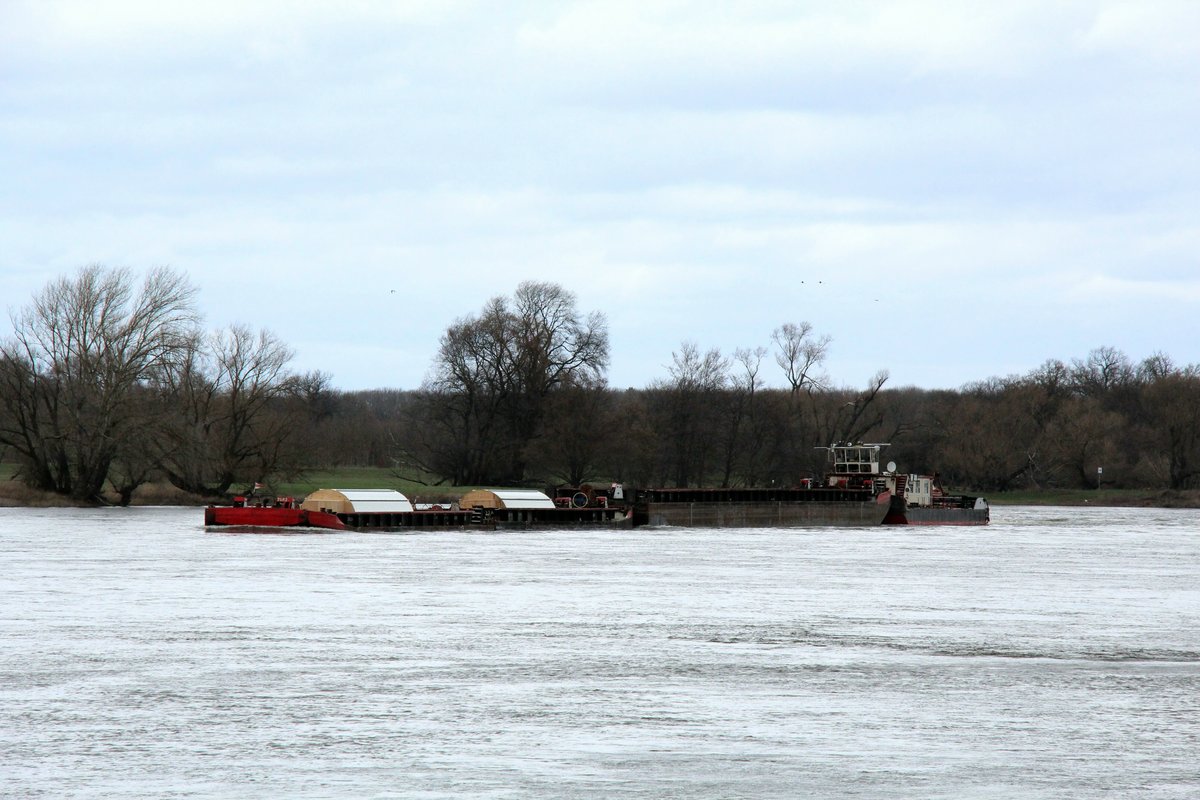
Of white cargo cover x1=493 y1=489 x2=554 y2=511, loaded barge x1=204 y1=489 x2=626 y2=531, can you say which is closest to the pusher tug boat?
loaded barge x1=204 y1=489 x2=626 y2=531

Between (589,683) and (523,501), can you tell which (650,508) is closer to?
(523,501)

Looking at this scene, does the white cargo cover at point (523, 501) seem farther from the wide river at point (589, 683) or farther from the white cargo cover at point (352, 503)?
the wide river at point (589, 683)

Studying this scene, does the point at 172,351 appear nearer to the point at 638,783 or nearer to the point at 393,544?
the point at 393,544

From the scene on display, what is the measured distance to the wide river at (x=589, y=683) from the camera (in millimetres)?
14289

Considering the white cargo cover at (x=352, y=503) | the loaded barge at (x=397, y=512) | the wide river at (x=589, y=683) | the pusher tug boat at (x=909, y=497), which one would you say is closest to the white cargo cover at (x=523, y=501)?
the loaded barge at (x=397, y=512)

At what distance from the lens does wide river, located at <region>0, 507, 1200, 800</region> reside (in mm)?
14289

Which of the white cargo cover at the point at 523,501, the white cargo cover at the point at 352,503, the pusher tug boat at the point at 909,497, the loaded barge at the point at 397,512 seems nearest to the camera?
the loaded barge at the point at 397,512

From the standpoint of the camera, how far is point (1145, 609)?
31.1 metres

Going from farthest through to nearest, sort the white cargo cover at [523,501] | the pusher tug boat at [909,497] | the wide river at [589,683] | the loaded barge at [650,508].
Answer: the pusher tug boat at [909,497] < the white cargo cover at [523,501] < the loaded barge at [650,508] < the wide river at [589,683]

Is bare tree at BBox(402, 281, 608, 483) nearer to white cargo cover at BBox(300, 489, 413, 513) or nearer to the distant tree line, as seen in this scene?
the distant tree line

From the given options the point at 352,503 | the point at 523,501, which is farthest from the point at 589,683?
the point at 523,501

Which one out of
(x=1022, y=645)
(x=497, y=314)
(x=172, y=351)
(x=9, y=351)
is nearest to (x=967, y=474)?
(x=497, y=314)

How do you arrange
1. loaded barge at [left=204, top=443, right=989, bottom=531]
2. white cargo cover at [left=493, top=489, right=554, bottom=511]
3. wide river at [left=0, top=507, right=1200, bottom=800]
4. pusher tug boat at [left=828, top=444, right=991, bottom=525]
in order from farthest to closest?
pusher tug boat at [left=828, top=444, right=991, bottom=525], white cargo cover at [left=493, top=489, right=554, bottom=511], loaded barge at [left=204, top=443, right=989, bottom=531], wide river at [left=0, top=507, right=1200, bottom=800]

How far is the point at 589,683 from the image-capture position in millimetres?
19969
